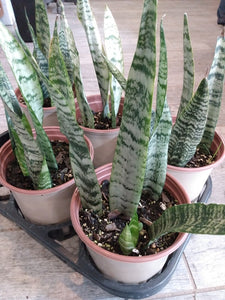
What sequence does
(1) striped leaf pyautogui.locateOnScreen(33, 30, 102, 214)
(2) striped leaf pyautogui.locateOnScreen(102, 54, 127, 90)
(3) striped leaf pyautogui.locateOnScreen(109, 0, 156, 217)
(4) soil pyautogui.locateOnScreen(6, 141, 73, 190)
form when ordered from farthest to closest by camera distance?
(4) soil pyautogui.locateOnScreen(6, 141, 73, 190), (2) striped leaf pyautogui.locateOnScreen(102, 54, 127, 90), (1) striped leaf pyautogui.locateOnScreen(33, 30, 102, 214), (3) striped leaf pyautogui.locateOnScreen(109, 0, 156, 217)

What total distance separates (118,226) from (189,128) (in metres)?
0.24

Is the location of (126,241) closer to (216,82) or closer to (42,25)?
(216,82)

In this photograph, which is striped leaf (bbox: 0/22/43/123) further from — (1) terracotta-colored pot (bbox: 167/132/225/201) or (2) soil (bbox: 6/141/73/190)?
(1) terracotta-colored pot (bbox: 167/132/225/201)

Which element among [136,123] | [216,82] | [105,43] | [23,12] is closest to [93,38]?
[105,43]

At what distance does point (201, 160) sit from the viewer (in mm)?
727

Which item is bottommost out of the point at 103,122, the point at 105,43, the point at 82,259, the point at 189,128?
the point at 82,259

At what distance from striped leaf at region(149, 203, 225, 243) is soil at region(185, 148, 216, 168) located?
28cm

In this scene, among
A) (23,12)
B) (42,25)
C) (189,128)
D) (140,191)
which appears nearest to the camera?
(140,191)

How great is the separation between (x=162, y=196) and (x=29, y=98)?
0.32 m

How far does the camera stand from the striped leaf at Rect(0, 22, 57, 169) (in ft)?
1.57

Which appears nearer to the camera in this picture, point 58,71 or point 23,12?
point 58,71

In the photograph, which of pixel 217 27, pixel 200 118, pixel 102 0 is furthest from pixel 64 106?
pixel 102 0

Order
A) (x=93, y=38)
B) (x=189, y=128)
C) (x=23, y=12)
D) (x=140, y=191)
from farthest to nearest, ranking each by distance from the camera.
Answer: (x=23, y=12)
(x=93, y=38)
(x=189, y=128)
(x=140, y=191)

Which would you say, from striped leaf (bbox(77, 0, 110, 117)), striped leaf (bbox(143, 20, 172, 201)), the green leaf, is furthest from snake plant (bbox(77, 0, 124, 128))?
the green leaf
